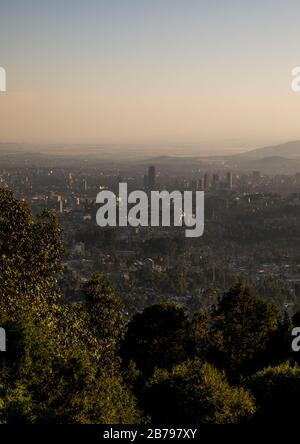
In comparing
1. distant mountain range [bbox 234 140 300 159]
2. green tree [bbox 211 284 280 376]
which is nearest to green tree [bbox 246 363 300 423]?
green tree [bbox 211 284 280 376]

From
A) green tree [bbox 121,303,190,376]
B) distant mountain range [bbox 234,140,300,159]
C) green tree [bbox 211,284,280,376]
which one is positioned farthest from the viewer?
distant mountain range [bbox 234,140,300,159]

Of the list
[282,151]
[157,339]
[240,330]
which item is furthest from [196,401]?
[282,151]

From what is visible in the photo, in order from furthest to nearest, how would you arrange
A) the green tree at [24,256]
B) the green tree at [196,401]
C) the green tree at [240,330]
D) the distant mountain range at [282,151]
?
the distant mountain range at [282,151], the green tree at [240,330], the green tree at [24,256], the green tree at [196,401]

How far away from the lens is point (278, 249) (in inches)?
2913

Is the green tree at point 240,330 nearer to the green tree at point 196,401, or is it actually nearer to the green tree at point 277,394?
the green tree at point 277,394

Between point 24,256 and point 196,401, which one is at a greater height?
point 24,256

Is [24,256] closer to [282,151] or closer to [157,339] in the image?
[157,339]

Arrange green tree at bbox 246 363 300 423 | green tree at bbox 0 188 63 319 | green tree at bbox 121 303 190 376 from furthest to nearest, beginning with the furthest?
green tree at bbox 121 303 190 376 → green tree at bbox 0 188 63 319 → green tree at bbox 246 363 300 423

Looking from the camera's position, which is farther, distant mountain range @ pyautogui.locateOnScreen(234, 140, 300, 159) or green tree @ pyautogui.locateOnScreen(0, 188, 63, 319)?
distant mountain range @ pyautogui.locateOnScreen(234, 140, 300, 159)

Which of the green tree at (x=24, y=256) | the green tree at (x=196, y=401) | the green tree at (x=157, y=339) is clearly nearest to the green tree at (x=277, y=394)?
the green tree at (x=196, y=401)

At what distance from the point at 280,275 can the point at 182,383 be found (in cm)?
5066

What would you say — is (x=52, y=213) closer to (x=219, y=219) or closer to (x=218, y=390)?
(x=218, y=390)

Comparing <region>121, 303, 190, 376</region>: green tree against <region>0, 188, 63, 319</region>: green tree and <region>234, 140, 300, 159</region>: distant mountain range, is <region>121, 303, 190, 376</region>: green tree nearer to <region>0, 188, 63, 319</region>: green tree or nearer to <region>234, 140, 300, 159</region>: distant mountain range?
<region>0, 188, 63, 319</region>: green tree

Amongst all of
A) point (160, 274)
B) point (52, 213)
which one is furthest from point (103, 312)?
point (160, 274)
